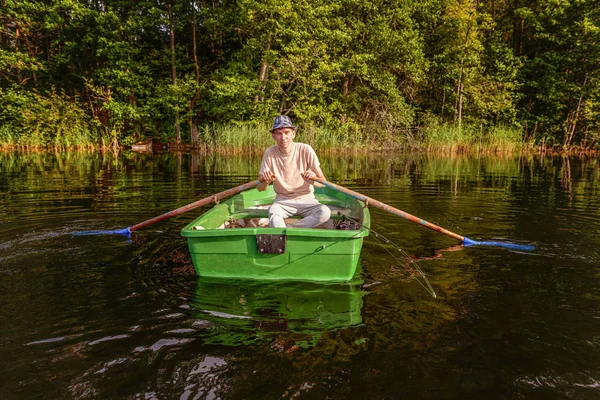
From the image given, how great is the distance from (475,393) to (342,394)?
2.31 ft

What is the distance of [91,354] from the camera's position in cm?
271

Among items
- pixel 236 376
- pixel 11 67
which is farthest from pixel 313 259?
pixel 11 67

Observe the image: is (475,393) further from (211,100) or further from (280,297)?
(211,100)

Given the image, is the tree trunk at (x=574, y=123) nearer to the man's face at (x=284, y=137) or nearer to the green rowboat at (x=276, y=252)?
the man's face at (x=284, y=137)

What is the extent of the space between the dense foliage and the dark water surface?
16.3 meters

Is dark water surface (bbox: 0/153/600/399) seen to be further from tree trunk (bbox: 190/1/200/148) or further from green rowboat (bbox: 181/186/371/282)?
tree trunk (bbox: 190/1/200/148)

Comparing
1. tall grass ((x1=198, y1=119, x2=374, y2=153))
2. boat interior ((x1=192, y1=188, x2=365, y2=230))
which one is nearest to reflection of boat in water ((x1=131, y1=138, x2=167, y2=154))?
tall grass ((x1=198, y1=119, x2=374, y2=153))

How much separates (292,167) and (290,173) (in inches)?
2.9

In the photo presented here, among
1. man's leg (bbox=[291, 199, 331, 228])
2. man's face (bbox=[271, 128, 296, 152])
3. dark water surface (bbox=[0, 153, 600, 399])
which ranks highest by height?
man's face (bbox=[271, 128, 296, 152])

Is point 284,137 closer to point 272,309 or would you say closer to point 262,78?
point 272,309

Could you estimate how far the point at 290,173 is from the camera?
16.4 feet

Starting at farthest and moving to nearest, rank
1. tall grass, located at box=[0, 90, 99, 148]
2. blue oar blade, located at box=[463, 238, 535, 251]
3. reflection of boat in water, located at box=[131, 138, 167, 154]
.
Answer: reflection of boat in water, located at box=[131, 138, 167, 154] < tall grass, located at box=[0, 90, 99, 148] < blue oar blade, located at box=[463, 238, 535, 251]

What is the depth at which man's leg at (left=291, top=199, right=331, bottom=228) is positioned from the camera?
4609 mm

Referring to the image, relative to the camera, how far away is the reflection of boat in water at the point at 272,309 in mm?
3006
